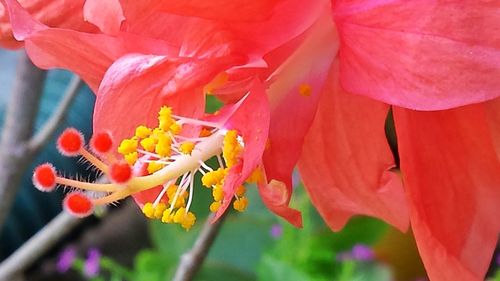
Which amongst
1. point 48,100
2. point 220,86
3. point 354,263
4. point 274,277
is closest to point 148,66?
point 220,86

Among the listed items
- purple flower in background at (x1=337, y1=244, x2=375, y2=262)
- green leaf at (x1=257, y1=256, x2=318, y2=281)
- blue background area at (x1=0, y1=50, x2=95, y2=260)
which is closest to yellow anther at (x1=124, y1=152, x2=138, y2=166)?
green leaf at (x1=257, y1=256, x2=318, y2=281)

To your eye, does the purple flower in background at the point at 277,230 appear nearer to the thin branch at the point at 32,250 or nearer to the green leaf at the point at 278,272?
the green leaf at the point at 278,272

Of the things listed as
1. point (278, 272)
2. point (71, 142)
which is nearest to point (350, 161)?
point (71, 142)

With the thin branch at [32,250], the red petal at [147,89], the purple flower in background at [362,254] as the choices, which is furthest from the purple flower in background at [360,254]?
the red petal at [147,89]

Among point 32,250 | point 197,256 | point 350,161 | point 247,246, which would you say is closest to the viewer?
point 350,161

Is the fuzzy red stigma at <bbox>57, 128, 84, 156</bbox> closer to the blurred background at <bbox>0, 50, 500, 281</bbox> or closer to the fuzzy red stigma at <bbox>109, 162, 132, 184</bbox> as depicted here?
the fuzzy red stigma at <bbox>109, 162, 132, 184</bbox>

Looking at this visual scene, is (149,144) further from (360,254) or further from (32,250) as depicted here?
(360,254)

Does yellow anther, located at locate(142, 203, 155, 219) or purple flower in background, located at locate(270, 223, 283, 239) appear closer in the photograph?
yellow anther, located at locate(142, 203, 155, 219)
